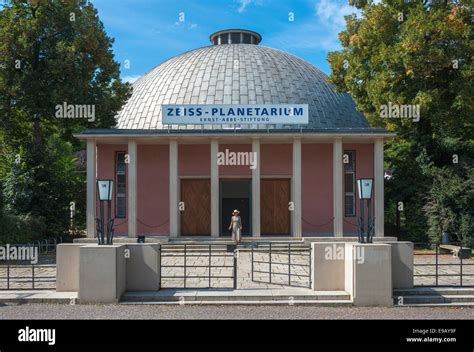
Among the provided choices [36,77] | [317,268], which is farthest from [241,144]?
[317,268]

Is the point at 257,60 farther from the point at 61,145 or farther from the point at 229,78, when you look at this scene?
the point at 61,145

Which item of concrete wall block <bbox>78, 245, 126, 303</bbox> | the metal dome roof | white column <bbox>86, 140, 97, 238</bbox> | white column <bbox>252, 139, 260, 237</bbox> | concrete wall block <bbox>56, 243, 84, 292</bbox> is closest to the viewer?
concrete wall block <bbox>78, 245, 126, 303</bbox>

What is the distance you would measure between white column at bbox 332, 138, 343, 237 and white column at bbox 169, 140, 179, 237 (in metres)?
7.31

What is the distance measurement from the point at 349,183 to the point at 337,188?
1940mm

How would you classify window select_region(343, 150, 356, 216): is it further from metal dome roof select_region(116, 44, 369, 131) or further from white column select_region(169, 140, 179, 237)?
white column select_region(169, 140, 179, 237)

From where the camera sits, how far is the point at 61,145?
1193 inches

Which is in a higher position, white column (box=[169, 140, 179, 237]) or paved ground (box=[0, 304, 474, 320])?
white column (box=[169, 140, 179, 237])

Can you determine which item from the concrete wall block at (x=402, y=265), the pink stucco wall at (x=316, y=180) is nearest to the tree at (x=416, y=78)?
the pink stucco wall at (x=316, y=180)

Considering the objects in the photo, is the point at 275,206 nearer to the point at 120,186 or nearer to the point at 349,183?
the point at 349,183

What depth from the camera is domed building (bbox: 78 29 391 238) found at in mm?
21078

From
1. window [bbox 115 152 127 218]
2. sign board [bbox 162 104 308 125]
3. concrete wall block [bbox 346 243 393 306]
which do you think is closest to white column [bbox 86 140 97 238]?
window [bbox 115 152 127 218]

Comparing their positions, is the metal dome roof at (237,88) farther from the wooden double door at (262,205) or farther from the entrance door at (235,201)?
the wooden double door at (262,205)

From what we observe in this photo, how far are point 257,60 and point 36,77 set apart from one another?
13.8 metres

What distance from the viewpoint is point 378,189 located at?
2100cm
